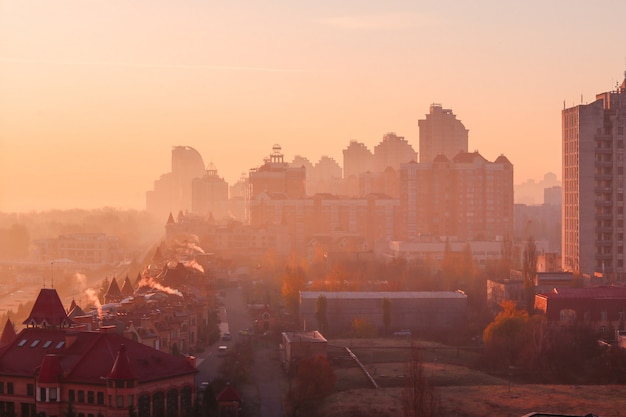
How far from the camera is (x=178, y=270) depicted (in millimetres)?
47438

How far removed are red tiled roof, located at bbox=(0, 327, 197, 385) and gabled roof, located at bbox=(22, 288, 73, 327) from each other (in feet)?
1.07

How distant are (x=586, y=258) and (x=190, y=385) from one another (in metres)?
26.1

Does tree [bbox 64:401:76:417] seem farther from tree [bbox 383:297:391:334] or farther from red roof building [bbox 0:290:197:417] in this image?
tree [bbox 383:297:391:334]

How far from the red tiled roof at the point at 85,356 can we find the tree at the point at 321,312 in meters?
16.7

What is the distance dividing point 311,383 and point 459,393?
369 centimetres

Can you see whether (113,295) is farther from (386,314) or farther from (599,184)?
(599,184)

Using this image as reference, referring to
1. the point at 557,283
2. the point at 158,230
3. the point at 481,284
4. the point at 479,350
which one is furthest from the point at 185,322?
the point at 158,230

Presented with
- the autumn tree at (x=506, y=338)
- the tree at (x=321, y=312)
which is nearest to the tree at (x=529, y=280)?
the autumn tree at (x=506, y=338)

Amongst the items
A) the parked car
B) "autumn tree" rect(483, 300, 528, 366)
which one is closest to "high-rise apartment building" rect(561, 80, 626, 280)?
"autumn tree" rect(483, 300, 528, 366)

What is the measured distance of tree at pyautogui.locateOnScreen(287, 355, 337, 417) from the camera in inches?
1080

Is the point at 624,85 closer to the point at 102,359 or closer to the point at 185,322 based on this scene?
the point at 185,322

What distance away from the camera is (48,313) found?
26812mm

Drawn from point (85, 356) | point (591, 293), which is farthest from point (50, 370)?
point (591, 293)

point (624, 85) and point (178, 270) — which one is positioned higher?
point (624, 85)
